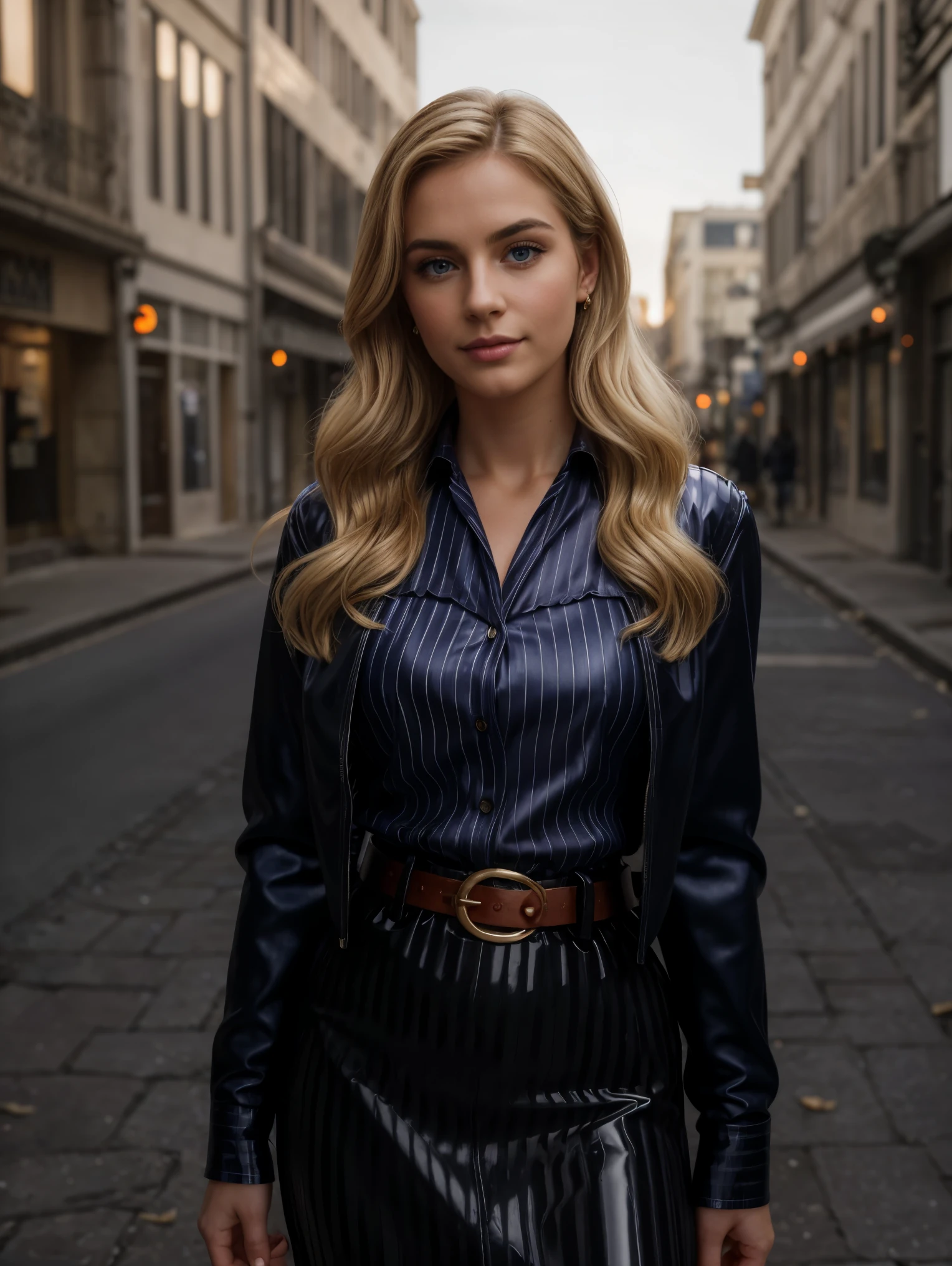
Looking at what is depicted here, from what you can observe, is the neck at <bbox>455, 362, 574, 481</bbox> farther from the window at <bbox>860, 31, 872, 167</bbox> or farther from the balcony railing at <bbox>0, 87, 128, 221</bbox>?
the window at <bbox>860, 31, 872, 167</bbox>

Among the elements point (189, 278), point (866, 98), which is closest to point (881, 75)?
point (866, 98)

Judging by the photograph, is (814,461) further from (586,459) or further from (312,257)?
(586,459)

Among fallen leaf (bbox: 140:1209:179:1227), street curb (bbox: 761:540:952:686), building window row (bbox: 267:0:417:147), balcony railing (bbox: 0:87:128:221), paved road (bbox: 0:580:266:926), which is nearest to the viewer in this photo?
fallen leaf (bbox: 140:1209:179:1227)

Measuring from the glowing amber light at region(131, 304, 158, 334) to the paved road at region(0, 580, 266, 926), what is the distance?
7333 mm

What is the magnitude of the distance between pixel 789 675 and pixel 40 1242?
28.6 ft

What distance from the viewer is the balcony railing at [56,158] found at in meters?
17.7

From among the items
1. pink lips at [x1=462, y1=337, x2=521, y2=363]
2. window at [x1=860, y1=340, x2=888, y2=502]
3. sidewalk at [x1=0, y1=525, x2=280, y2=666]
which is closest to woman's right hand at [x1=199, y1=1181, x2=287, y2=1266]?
pink lips at [x1=462, y1=337, x2=521, y2=363]

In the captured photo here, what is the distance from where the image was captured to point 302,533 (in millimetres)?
1999

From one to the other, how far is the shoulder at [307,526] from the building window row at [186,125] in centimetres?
2239

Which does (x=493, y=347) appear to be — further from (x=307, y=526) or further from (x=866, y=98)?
(x=866, y=98)

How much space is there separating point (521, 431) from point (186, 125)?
2491 cm

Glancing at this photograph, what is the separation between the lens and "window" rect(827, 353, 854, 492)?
27047mm

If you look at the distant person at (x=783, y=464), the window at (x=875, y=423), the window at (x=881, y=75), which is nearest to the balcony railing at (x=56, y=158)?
the window at (x=881, y=75)

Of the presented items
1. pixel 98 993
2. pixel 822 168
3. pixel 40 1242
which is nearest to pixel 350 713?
pixel 40 1242
